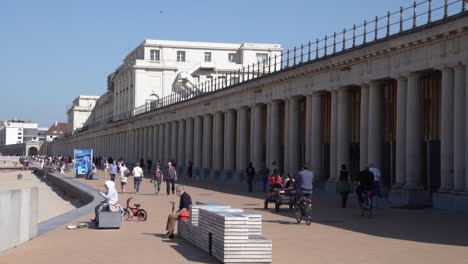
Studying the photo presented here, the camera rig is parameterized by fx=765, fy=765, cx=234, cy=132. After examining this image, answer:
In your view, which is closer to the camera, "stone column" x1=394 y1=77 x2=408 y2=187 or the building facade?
the building facade

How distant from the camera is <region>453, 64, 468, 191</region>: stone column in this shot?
25.0 metres

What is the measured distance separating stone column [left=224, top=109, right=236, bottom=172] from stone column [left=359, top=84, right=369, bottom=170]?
18.9 meters

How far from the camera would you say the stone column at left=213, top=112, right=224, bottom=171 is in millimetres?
53375

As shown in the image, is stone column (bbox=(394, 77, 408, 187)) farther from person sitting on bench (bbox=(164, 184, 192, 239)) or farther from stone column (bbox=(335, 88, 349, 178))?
person sitting on bench (bbox=(164, 184, 192, 239))

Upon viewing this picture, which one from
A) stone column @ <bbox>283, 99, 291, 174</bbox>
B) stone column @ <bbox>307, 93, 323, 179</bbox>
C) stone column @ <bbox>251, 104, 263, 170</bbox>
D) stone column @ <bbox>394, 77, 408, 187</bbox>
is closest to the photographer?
stone column @ <bbox>394, 77, 408, 187</bbox>

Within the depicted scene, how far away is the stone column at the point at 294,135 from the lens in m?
40.1

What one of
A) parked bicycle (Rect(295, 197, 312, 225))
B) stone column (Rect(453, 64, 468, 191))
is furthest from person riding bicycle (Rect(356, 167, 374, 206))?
stone column (Rect(453, 64, 468, 191))

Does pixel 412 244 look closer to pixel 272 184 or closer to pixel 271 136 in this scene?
pixel 272 184

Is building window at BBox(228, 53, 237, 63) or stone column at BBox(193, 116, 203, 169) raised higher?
building window at BBox(228, 53, 237, 63)

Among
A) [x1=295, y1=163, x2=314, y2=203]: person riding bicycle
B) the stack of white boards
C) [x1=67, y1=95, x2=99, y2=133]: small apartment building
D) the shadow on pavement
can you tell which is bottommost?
the shadow on pavement

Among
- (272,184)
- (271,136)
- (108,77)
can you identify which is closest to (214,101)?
(271,136)

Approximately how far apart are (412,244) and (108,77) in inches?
4677

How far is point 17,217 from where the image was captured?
51.2 feet

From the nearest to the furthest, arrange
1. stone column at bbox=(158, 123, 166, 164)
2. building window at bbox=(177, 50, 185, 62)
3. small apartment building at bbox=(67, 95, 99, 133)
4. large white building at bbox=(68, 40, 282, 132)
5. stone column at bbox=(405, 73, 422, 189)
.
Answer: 1. stone column at bbox=(405, 73, 422, 189)
2. stone column at bbox=(158, 123, 166, 164)
3. large white building at bbox=(68, 40, 282, 132)
4. building window at bbox=(177, 50, 185, 62)
5. small apartment building at bbox=(67, 95, 99, 133)
